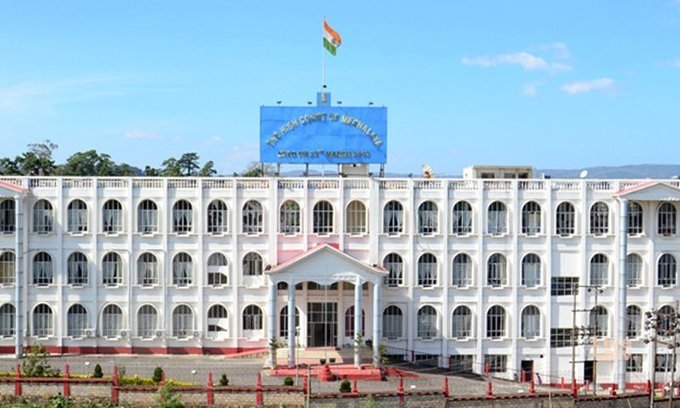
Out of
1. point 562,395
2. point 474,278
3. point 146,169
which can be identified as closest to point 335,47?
point 474,278

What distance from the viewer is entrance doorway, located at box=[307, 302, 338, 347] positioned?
48844 mm

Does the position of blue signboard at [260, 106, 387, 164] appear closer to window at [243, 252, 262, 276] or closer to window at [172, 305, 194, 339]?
window at [243, 252, 262, 276]

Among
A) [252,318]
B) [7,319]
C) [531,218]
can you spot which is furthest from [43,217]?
[531,218]

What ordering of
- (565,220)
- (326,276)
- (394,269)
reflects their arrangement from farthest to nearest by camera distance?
(565,220) < (394,269) < (326,276)

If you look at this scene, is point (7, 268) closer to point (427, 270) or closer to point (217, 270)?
point (217, 270)

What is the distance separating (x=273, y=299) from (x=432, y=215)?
10.2 meters

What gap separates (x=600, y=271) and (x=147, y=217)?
25.4m

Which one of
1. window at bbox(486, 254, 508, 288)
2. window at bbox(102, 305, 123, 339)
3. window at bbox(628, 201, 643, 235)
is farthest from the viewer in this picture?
window at bbox(628, 201, 643, 235)

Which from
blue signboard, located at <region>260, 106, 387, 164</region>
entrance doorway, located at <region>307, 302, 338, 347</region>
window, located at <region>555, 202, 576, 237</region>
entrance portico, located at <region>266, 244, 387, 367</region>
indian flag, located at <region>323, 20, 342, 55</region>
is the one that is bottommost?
entrance doorway, located at <region>307, 302, 338, 347</region>

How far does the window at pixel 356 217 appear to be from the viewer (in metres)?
49.5

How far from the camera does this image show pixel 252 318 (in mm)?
49562

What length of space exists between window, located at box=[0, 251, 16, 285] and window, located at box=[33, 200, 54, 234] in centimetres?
202

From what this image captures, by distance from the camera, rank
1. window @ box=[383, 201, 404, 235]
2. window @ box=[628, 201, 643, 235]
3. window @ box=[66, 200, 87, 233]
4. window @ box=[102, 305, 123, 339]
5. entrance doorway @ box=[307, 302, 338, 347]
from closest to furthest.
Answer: entrance doorway @ box=[307, 302, 338, 347] → window @ box=[66, 200, 87, 233] → window @ box=[102, 305, 123, 339] → window @ box=[383, 201, 404, 235] → window @ box=[628, 201, 643, 235]

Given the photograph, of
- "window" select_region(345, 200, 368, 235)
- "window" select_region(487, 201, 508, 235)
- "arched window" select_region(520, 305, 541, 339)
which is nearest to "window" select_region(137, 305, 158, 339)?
"window" select_region(345, 200, 368, 235)
